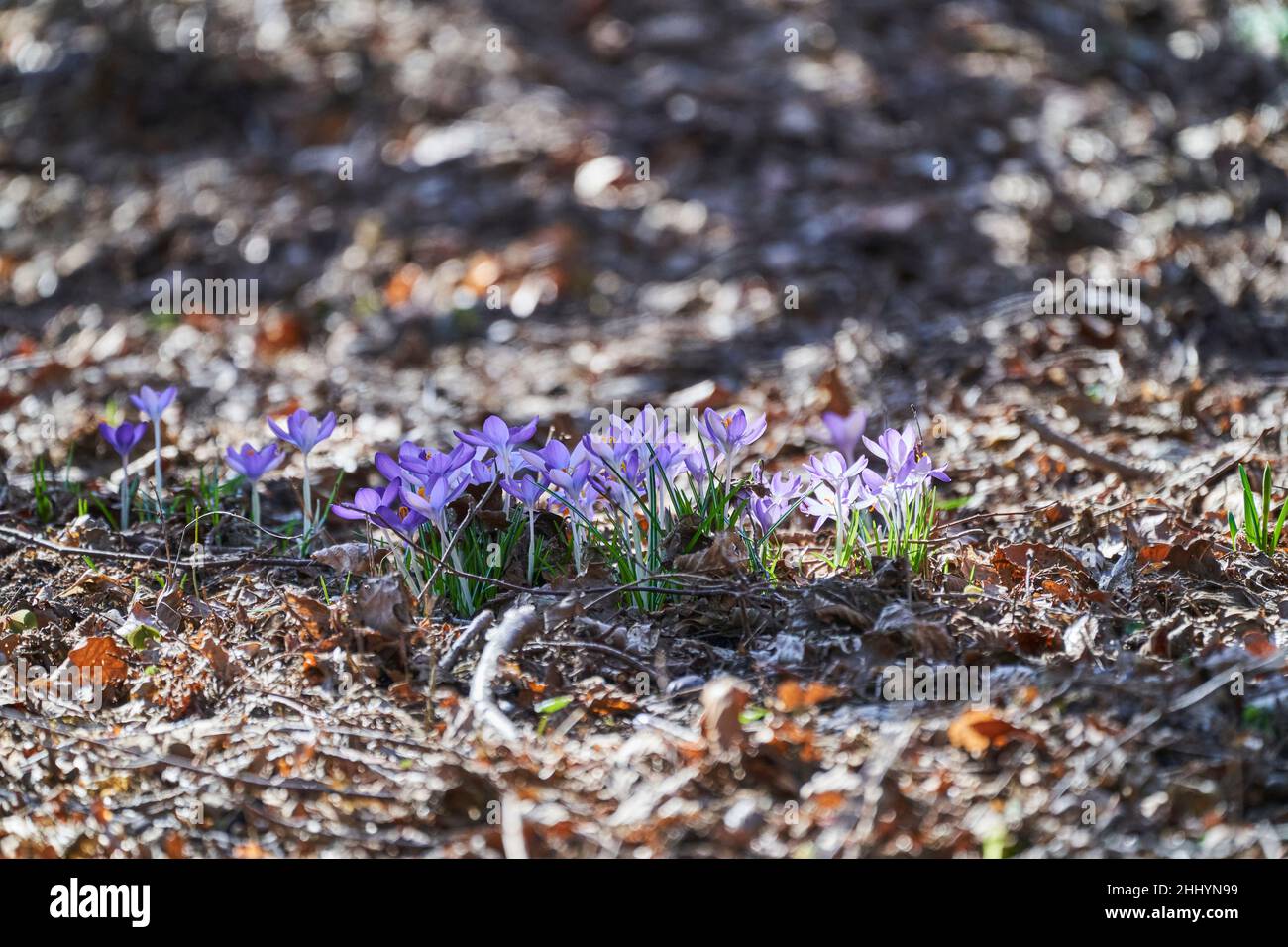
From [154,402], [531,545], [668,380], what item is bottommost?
[531,545]

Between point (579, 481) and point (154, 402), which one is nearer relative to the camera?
point (579, 481)

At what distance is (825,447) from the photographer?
150 inches

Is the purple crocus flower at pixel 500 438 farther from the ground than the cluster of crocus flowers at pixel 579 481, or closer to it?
farther from the ground

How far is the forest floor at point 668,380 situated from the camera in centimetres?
195

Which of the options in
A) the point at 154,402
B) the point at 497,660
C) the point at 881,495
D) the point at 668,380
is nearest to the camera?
the point at 497,660

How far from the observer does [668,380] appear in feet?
15.2

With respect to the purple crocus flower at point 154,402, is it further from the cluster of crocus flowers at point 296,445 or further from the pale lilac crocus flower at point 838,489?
the pale lilac crocus flower at point 838,489

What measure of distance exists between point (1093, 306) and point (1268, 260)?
3.19 ft

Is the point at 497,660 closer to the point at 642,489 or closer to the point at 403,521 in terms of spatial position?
the point at 403,521

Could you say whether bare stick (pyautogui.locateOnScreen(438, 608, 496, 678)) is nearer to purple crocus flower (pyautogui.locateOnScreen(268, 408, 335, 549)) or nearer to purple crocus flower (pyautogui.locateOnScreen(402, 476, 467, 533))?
purple crocus flower (pyautogui.locateOnScreen(402, 476, 467, 533))

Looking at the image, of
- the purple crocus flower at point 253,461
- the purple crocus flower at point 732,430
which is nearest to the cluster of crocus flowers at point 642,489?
the purple crocus flower at point 732,430

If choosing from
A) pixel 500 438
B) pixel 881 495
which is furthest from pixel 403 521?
pixel 881 495

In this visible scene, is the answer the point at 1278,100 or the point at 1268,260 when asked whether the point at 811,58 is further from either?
the point at 1268,260

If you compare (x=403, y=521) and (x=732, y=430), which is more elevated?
(x=732, y=430)
